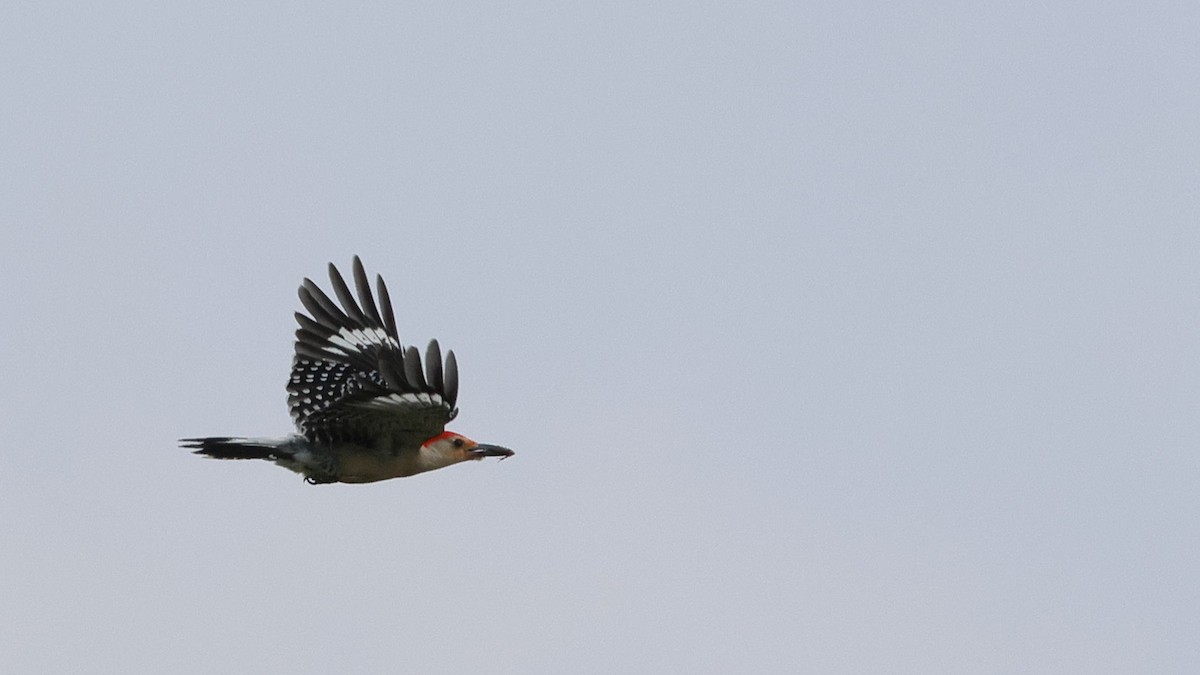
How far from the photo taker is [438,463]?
14.0m

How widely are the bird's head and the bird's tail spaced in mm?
1078

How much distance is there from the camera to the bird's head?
13906mm

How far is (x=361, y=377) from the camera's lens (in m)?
14.2

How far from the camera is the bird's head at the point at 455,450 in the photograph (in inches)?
547

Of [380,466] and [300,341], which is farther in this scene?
[300,341]

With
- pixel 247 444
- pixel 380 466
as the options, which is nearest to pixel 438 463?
pixel 380 466

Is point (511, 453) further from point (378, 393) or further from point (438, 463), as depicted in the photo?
point (378, 393)

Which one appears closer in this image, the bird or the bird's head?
the bird

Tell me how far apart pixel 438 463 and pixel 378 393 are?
124cm

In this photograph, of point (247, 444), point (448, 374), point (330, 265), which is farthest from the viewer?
point (330, 265)

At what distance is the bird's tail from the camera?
1345 centimetres

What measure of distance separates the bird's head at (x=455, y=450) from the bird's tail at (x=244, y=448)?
3.54 ft

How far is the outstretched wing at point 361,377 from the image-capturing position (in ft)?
41.3

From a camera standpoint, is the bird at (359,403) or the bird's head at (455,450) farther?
the bird's head at (455,450)
